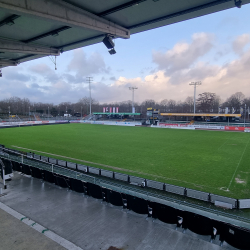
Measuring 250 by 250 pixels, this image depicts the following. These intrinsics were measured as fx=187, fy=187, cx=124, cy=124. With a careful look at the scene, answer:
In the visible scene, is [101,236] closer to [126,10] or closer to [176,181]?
[176,181]

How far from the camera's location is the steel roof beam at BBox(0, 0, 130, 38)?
20.7 ft

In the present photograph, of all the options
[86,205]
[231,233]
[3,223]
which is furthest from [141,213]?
[3,223]

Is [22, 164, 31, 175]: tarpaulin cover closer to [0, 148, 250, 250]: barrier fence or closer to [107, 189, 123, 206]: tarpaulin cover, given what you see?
[0, 148, 250, 250]: barrier fence

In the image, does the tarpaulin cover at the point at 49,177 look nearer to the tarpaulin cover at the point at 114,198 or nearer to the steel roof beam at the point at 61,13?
the tarpaulin cover at the point at 114,198

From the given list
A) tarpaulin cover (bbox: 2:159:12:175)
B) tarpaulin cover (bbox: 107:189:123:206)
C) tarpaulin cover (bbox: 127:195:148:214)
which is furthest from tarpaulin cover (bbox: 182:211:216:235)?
tarpaulin cover (bbox: 2:159:12:175)

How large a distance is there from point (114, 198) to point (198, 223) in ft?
10.3

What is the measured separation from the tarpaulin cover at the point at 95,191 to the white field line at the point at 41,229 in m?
2.35

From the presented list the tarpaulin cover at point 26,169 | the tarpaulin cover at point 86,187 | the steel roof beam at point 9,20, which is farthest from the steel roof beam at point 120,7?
the tarpaulin cover at point 26,169

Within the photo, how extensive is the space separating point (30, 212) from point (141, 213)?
13.8 feet

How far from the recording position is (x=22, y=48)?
1213 cm

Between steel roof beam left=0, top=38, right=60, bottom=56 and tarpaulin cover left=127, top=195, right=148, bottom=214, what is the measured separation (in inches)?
445

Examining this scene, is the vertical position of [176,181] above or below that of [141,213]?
below

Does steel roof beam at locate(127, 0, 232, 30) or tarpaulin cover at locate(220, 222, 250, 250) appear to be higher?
steel roof beam at locate(127, 0, 232, 30)

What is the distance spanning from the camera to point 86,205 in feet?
25.1
